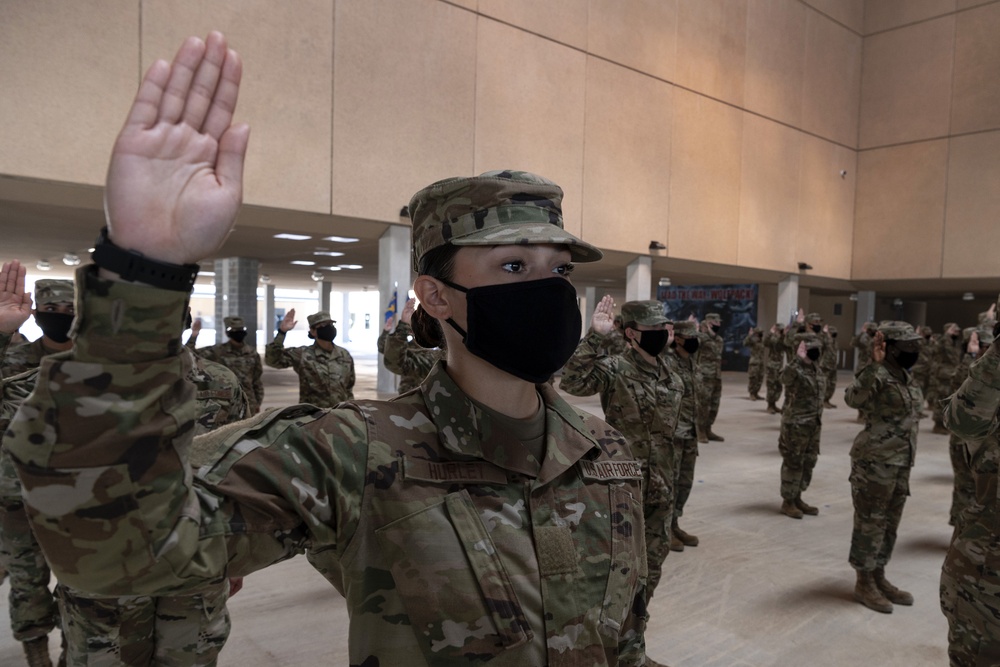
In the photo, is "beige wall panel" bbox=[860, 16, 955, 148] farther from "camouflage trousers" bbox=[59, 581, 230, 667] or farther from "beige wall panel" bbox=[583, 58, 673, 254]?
"camouflage trousers" bbox=[59, 581, 230, 667]

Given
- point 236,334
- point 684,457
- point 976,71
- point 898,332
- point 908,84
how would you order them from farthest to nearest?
point 908,84, point 976,71, point 236,334, point 684,457, point 898,332

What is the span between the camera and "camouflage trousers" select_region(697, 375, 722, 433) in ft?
32.8

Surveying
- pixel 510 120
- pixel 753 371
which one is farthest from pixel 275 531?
pixel 753 371

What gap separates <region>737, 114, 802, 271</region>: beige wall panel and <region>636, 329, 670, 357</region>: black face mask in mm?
12014

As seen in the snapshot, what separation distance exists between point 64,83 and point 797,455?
8295mm

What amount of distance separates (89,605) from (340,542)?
6.19 ft

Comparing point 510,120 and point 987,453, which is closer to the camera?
point 987,453

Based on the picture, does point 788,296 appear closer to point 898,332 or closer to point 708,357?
point 708,357

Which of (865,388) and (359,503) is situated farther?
(865,388)

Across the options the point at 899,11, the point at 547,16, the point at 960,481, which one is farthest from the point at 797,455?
the point at 899,11

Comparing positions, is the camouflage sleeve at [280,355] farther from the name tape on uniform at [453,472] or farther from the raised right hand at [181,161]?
the raised right hand at [181,161]

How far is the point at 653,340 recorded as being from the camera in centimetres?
440

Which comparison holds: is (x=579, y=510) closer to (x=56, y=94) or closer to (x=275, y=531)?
(x=275, y=531)

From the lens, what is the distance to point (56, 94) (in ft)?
22.7
